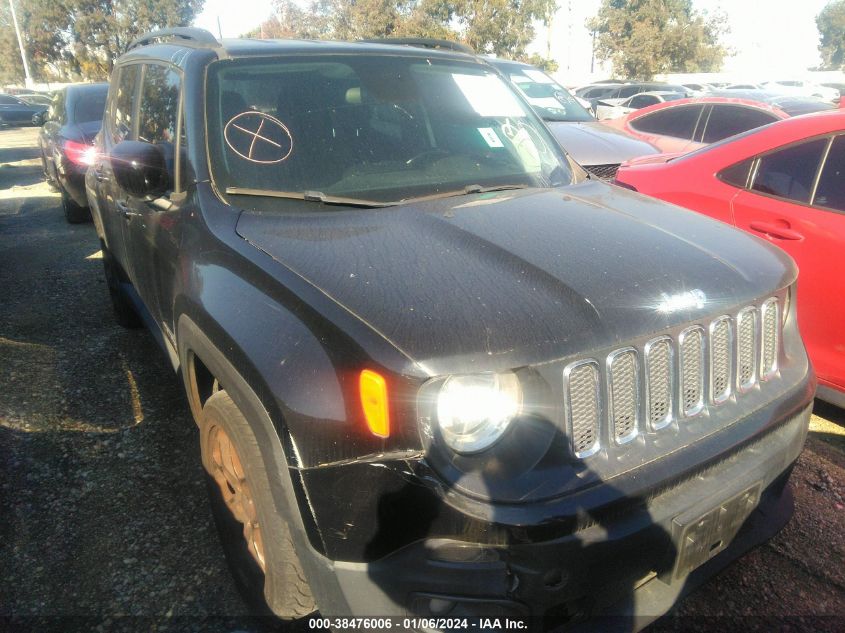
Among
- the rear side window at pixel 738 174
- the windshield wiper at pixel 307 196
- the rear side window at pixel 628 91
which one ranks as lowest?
the rear side window at pixel 628 91

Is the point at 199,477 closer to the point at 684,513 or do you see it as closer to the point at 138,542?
the point at 138,542

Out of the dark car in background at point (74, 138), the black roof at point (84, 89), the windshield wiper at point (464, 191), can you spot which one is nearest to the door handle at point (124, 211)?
the windshield wiper at point (464, 191)

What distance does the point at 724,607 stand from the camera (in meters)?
2.36

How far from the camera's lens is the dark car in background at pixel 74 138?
7.96 m

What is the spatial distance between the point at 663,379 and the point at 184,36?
2723 millimetres

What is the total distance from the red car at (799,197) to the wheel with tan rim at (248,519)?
8.84 ft

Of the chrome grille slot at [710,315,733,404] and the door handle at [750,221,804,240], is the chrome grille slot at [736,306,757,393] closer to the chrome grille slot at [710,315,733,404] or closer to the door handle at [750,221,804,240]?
→ the chrome grille slot at [710,315,733,404]

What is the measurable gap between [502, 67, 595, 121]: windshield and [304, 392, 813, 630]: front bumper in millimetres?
6358

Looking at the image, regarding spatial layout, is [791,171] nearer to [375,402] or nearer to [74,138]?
[375,402]

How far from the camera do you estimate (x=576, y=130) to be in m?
7.06

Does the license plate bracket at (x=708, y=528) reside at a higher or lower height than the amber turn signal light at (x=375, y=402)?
lower

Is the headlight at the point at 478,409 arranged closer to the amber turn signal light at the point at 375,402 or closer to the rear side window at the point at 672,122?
the amber turn signal light at the point at 375,402

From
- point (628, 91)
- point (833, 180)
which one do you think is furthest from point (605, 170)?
point (628, 91)

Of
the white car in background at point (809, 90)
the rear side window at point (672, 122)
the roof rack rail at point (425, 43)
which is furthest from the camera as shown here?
the white car in background at point (809, 90)
